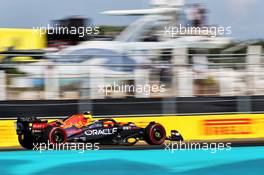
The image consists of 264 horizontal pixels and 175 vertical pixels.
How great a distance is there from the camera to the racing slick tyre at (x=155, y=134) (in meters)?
7.09

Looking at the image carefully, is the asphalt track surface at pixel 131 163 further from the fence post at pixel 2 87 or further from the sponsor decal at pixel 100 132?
the fence post at pixel 2 87

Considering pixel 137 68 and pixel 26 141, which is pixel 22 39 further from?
pixel 26 141

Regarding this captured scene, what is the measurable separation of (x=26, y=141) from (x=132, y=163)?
1.84 m

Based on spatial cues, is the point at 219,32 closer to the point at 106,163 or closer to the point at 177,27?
the point at 177,27

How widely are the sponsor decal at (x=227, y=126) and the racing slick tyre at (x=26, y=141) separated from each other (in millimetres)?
2522

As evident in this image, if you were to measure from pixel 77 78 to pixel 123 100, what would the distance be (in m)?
0.75

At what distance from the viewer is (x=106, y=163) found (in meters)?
5.77

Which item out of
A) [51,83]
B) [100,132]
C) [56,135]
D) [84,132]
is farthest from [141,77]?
[56,135]

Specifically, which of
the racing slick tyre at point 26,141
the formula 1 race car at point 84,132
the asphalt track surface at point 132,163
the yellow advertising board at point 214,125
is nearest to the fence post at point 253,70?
the yellow advertising board at point 214,125

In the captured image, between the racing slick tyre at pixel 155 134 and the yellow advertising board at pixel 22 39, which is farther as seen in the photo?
the yellow advertising board at pixel 22 39

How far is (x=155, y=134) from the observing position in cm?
732

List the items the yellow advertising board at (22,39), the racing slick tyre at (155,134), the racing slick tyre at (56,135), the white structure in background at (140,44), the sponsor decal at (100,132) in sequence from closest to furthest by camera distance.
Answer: the racing slick tyre at (56,135) → the sponsor decal at (100,132) → the racing slick tyre at (155,134) → the white structure in background at (140,44) → the yellow advertising board at (22,39)

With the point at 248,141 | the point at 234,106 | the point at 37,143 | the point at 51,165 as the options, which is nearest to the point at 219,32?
the point at 234,106

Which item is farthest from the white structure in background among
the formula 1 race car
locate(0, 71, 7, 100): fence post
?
the formula 1 race car
